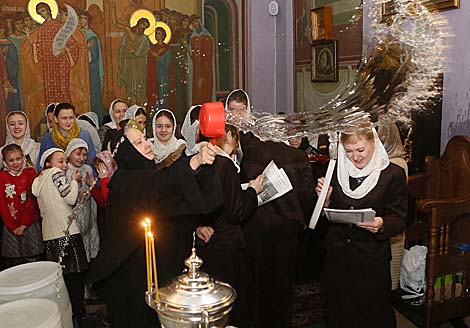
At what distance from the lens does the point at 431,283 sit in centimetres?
321

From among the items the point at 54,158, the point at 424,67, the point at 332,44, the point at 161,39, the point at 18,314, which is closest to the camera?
the point at 18,314

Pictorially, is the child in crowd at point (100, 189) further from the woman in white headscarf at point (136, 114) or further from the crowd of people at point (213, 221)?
the woman in white headscarf at point (136, 114)

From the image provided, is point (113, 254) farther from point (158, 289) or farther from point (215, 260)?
point (158, 289)

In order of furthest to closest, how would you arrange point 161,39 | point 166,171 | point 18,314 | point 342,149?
point 161,39, point 342,149, point 166,171, point 18,314

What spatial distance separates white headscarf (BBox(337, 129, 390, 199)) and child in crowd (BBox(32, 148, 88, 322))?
1863mm

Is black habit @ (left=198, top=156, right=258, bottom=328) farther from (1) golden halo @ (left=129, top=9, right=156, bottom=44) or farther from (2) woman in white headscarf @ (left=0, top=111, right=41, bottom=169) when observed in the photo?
(1) golden halo @ (left=129, top=9, right=156, bottom=44)

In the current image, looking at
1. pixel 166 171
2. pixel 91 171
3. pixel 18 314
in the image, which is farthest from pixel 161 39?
pixel 18 314

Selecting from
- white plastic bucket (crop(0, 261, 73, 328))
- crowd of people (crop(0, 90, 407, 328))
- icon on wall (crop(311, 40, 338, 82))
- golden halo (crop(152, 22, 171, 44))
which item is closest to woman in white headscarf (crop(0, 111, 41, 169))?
crowd of people (crop(0, 90, 407, 328))

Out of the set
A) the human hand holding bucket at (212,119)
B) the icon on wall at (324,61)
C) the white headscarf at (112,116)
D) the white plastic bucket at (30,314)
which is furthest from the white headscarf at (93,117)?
the human hand holding bucket at (212,119)

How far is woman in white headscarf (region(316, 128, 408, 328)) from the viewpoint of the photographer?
2.75 meters

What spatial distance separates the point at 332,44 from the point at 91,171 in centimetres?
303

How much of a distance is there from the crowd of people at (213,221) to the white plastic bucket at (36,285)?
1.12ft

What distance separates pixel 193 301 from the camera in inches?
49.3

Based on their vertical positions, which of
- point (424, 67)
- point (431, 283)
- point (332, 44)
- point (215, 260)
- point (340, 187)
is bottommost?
point (431, 283)
